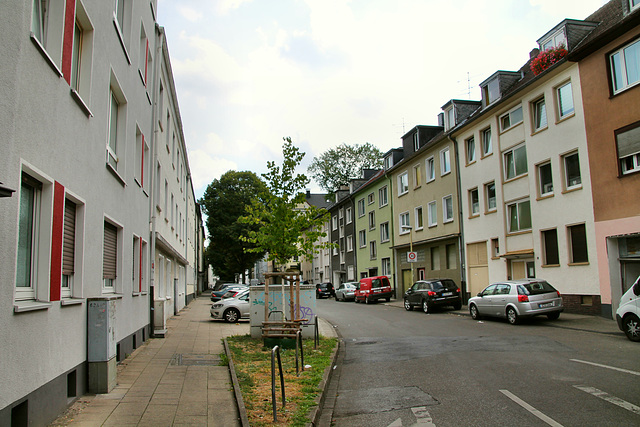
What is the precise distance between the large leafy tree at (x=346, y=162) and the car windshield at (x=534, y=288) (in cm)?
4543

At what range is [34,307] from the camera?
5387 mm

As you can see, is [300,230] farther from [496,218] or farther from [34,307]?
[496,218]

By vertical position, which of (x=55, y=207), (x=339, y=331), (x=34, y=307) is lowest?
(x=339, y=331)

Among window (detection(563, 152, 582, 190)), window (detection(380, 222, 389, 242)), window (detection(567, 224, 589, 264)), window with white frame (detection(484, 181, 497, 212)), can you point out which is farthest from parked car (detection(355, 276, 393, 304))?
window (detection(563, 152, 582, 190))

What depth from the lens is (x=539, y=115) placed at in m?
22.1

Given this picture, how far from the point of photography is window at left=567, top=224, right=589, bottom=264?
61.8 feet

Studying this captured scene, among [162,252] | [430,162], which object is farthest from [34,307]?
[430,162]

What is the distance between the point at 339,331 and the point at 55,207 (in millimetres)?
12838

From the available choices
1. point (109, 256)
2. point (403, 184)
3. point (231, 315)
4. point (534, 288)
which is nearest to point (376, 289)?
point (403, 184)

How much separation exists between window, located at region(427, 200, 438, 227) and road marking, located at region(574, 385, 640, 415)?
24.2 metres

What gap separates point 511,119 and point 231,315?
15.9 metres

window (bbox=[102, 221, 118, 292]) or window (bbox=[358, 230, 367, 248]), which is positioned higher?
window (bbox=[358, 230, 367, 248])

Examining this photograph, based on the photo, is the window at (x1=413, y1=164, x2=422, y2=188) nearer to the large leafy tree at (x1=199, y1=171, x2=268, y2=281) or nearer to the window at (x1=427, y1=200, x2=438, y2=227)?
the window at (x1=427, y1=200, x2=438, y2=227)

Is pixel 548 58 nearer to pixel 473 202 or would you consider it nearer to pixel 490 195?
pixel 490 195
